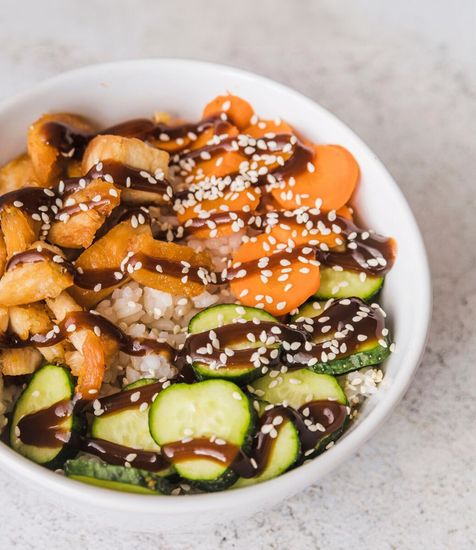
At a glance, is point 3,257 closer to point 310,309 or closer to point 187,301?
point 187,301

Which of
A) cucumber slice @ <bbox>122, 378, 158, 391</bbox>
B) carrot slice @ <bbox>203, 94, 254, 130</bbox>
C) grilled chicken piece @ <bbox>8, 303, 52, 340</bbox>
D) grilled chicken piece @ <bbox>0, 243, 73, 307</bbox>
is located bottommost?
cucumber slice @ <bbox>122, 378, 158, 391</bbox>

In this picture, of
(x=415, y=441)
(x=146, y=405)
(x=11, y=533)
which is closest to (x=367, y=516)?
(x=415, y=441)

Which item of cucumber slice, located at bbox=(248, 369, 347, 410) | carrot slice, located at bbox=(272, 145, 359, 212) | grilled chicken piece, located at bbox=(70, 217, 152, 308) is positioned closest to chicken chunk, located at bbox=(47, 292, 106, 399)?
grilled chicken piece, located at bbox=(70, 217, 152, 308)

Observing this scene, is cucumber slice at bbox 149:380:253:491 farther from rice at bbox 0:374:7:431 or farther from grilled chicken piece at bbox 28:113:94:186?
grilled chicken piece at bbox 28:113:94:186

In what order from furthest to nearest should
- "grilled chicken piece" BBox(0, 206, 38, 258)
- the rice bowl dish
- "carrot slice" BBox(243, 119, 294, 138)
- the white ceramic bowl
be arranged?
1. "carrot slice" BBox(243, 119, 294, 138)
2. "grilled chicken piece" BBox(0, 206, 38, 258)
3. the rice bowl dish
4. the white ceramic bowl

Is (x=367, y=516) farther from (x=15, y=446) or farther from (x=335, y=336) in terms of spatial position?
(x=15, y=446)

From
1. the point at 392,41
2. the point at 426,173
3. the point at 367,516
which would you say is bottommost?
the point at 367,516

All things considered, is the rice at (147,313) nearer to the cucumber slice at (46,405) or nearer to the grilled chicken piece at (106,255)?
the grilled chicken piece at (106,255)
